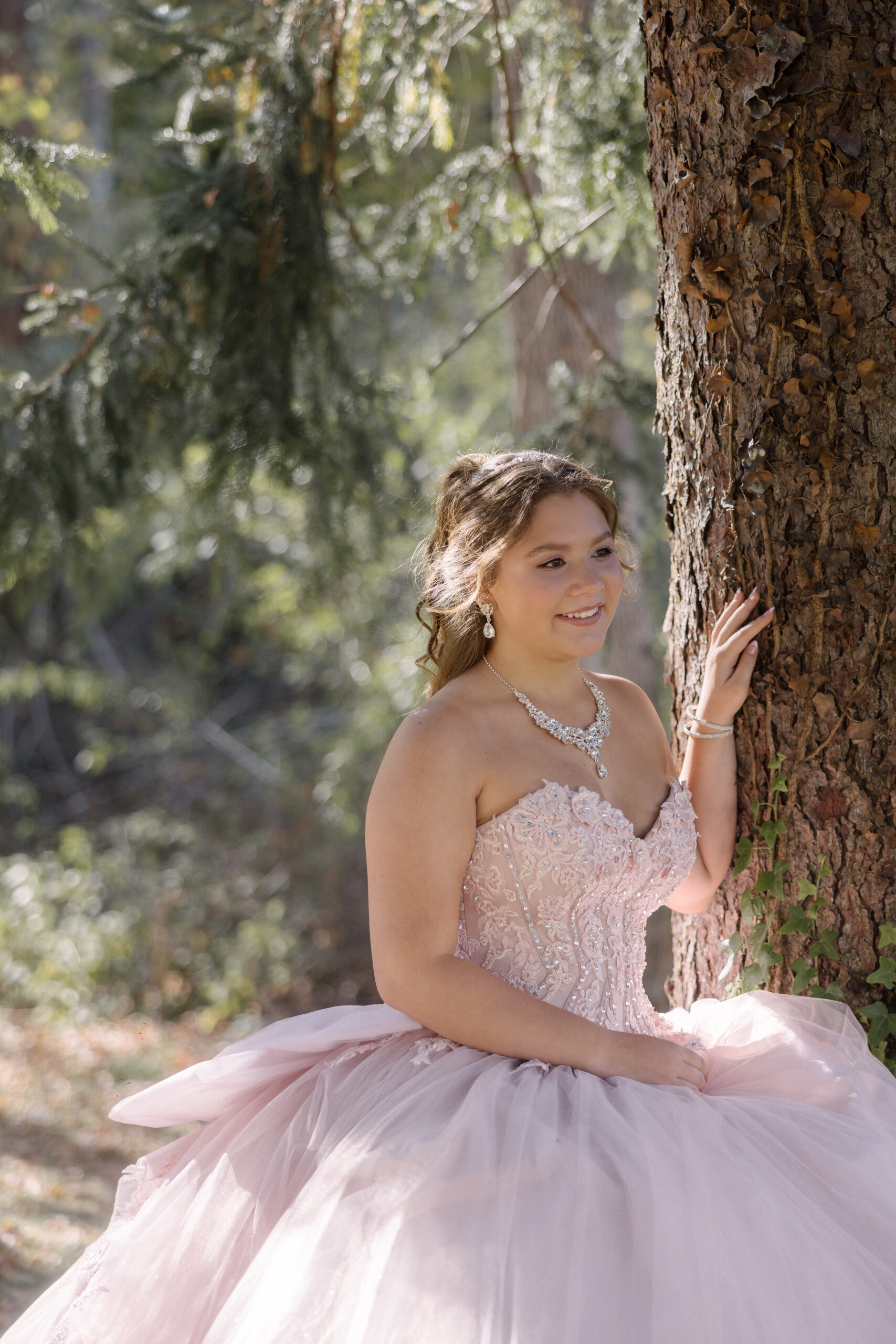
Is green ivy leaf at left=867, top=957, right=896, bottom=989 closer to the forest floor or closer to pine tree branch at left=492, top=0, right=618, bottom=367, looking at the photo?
the forest floor

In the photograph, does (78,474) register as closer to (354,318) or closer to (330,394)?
(330,394)

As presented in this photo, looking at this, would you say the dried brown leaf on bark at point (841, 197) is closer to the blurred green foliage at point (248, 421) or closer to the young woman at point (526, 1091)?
the young woman at point (526, 1091)

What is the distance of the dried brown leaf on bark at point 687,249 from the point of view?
2.24 metres

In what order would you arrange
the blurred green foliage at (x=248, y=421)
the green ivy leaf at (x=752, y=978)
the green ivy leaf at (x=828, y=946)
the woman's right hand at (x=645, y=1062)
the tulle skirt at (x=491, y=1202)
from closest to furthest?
the tulle skirt at (x=491, y=1202)
the woman's right hand at (x=645, y=1062)
the green ivy leaf at (x=828, y=946)
the green ivy leaf at (x=752, y=978)
the blurred green foliage at (x=248, y=421)

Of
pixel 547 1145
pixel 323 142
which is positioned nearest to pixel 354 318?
pixel 323 142

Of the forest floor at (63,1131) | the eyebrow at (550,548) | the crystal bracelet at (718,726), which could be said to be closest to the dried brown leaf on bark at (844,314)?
the eyebrow at (550,548)

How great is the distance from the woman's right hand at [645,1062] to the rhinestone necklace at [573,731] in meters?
0.53

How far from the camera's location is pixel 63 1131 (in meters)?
5.54

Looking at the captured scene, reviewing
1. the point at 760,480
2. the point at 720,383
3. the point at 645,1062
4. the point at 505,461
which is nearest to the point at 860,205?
the point at 720,383

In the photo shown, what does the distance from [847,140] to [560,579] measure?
93cm

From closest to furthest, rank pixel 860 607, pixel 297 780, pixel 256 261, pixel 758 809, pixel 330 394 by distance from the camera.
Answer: pixel 860 607 < pixel 758 809 < pixel 256 261 < pixel 330 394 < pixel 297 780

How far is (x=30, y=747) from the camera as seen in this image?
32.4ft

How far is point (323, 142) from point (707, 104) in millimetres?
1730

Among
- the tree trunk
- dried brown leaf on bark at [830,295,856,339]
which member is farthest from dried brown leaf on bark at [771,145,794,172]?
dried brown leaf on bark at [830,295,856,339]
